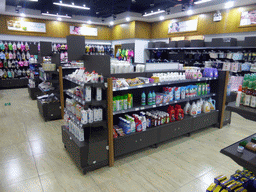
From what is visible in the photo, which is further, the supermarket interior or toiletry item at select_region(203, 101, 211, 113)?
toiletry item at select_region(203, 101, 211, 113)

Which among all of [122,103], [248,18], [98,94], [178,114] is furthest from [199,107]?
[248,18]

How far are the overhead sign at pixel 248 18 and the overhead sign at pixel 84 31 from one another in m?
8.44

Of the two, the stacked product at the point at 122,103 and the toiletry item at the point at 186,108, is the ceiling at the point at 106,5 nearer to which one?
the toiletry item at the point at 186,108

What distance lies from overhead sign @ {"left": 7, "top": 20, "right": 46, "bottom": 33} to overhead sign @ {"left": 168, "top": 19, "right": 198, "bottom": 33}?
7120mm

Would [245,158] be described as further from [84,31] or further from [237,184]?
[84,31]

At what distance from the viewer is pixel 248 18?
673cm

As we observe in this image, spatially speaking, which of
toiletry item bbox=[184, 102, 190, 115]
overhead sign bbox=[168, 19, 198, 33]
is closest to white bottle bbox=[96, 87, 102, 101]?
toiletry item bbox=[184, 102, 190, 115]

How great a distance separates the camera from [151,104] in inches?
145

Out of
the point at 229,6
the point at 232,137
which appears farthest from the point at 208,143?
the point at 229,6

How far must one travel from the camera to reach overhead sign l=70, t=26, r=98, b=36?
11.5m

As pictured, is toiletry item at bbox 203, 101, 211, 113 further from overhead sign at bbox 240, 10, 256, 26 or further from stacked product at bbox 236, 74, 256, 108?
overhead sign at bbox 240, 10, 256, 26

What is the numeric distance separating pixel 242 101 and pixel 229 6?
6.92 m

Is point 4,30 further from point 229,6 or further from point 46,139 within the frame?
point 229,6

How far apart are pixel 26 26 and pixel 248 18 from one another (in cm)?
1049
